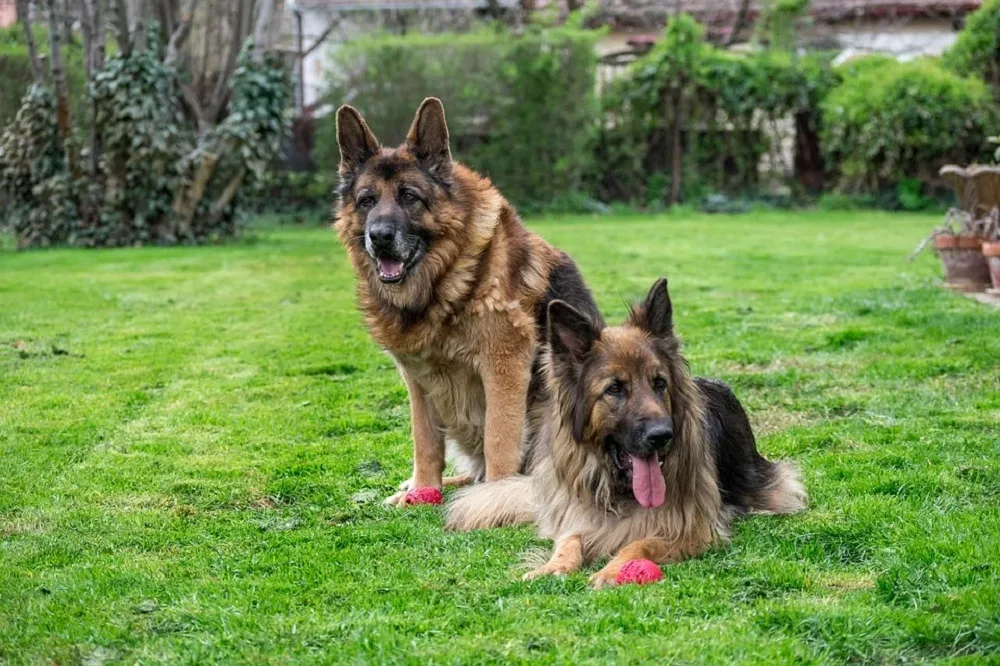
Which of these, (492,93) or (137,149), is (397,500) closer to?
(137,149)

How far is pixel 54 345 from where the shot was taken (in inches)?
394

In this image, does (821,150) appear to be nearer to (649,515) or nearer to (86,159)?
(86,159)

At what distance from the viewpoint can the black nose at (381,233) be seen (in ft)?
19.3

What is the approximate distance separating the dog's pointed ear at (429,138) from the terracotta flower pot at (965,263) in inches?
293

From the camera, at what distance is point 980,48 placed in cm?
2506

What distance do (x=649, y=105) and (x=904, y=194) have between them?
19.1 ft

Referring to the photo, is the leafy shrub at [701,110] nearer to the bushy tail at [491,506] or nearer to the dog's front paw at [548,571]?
the bushy tail at [491,506]

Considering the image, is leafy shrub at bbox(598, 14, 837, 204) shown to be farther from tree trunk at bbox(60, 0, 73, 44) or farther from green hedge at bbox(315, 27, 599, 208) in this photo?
tree trunk at bbox(60, 0, 73, 44)

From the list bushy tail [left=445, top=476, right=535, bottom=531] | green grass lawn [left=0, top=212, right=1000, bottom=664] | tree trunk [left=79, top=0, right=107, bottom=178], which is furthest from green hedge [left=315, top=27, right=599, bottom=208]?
bushy tail [left=445, top=476, right=535, bottom=531]

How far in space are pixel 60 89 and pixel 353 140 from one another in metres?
15.0

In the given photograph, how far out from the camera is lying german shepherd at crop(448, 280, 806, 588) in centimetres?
475

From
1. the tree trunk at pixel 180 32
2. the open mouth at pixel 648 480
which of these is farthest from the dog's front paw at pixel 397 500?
the tree trunk at pixel 180 32

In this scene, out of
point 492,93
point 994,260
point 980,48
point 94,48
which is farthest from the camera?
point 980,48

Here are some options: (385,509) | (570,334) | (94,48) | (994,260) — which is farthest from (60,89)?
(570,334)
